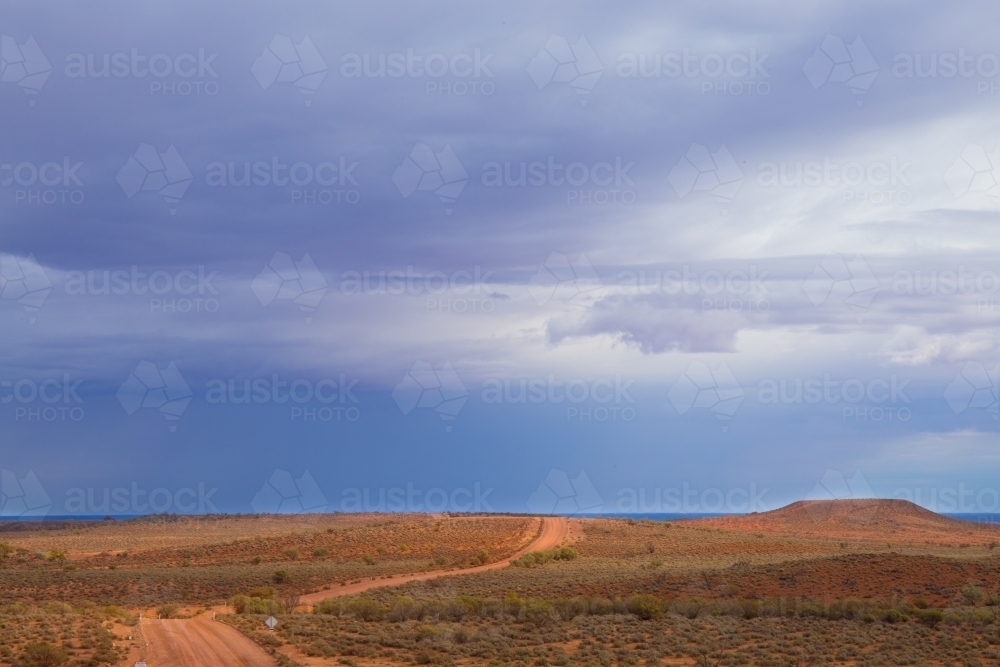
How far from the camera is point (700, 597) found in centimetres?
3728

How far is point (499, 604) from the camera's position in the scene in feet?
114

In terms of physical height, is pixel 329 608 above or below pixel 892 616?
below

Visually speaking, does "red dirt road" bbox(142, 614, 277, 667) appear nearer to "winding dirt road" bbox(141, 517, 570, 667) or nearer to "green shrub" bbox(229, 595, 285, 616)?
"winding dirt road" bbox(141, 517, 570, 667)

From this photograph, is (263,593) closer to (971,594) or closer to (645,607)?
(645,607)

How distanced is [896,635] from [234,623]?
22789mm

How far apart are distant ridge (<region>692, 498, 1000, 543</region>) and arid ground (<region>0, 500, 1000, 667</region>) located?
68.0ft

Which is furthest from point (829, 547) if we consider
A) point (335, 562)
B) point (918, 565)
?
point (335, 562)

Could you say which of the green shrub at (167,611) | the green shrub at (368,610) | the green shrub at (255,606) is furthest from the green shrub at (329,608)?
the green shrub at (167,611)

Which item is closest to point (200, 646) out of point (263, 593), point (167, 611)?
point (167, 611)

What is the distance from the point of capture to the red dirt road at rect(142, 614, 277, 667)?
23562 millimetres

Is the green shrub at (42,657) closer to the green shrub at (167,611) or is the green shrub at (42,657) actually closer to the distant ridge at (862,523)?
the green shrub at (167,611)

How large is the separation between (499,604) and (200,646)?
41.3ft

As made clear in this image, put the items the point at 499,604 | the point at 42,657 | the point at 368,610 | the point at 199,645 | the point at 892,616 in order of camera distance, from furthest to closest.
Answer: the point at 499,604 → the point at 368,610 → the point at 892,616 → the point at 199,645 → the point at 42,657

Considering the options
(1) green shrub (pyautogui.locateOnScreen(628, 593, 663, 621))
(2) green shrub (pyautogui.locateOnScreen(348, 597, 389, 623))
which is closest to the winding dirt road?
(2) green shrub (pyautogui.locateOnScreen(348, 597, 389, 623))
